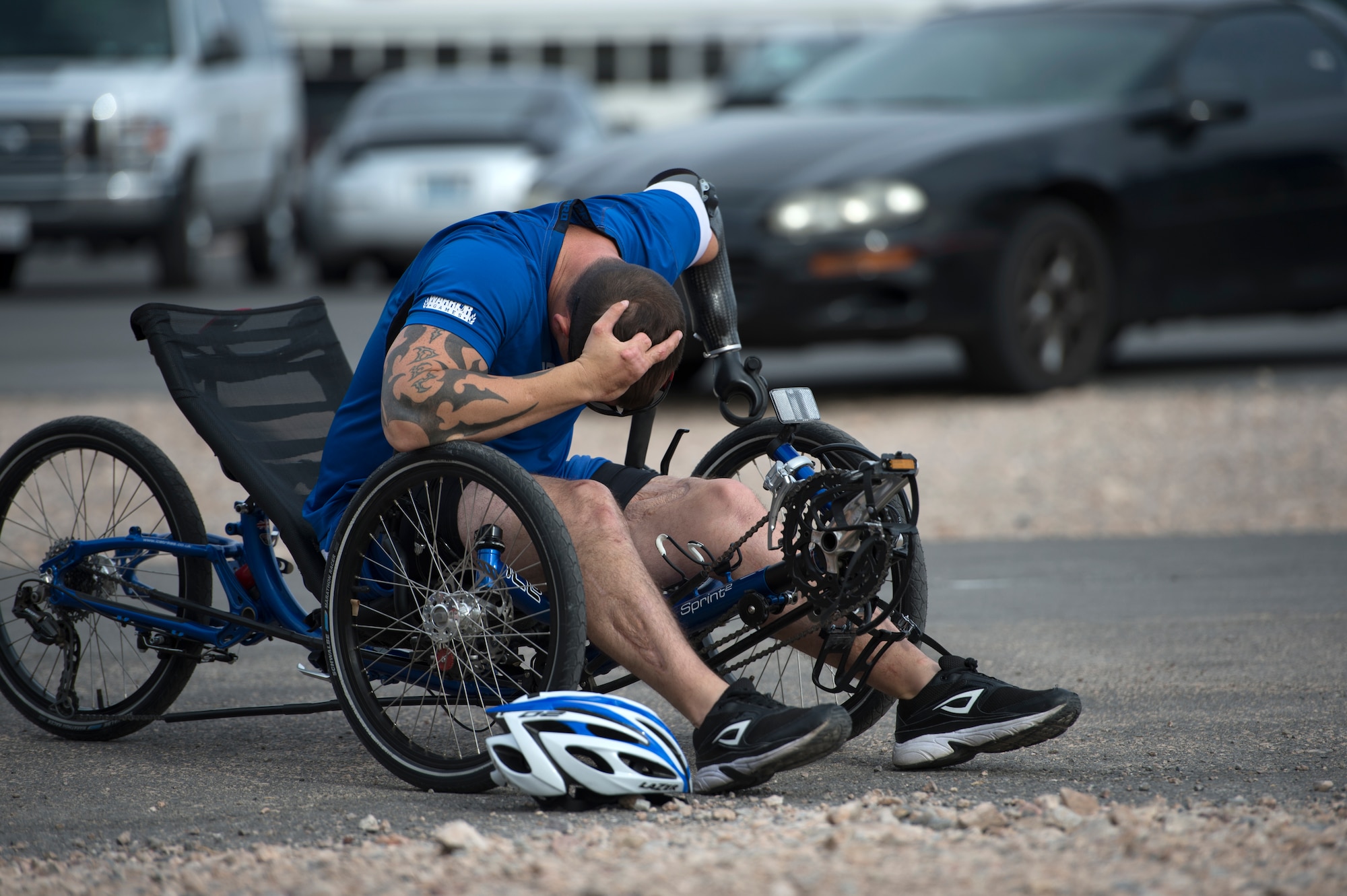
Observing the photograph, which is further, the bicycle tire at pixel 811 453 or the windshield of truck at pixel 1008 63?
the windshield of truck at pixel 1008 63

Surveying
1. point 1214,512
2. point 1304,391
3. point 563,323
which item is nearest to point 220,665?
point 563,323

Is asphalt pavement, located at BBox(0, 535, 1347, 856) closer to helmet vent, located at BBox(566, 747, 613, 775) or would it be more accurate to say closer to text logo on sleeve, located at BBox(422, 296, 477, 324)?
helmet vent, located at BBox(566, 747, 613, 775)

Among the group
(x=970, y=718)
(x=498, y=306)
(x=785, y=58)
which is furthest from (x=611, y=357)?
(x=785, y=58)

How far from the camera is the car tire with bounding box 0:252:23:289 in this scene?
1431 cm

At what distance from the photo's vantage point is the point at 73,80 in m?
12.1

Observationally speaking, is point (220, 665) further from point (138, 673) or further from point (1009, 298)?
point (1009, 298)

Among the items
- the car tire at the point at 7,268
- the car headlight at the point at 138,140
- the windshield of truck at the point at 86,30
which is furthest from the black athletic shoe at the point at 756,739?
the car tire at the point at 7,268

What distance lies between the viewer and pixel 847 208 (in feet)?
25.5

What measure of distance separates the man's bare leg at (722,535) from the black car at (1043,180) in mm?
4209

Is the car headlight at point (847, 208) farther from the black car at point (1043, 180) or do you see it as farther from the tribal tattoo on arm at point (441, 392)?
the tribal tattoo on arm at point (441, 392)

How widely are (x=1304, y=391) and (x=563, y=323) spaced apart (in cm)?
626

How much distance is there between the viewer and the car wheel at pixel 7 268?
14.3 metres

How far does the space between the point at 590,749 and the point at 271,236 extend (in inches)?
515

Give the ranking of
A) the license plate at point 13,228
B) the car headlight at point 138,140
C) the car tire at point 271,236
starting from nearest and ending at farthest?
1. the license plate at point 13,228
2. the car headlight at point 138,140
3. the car tire at point 271,236
